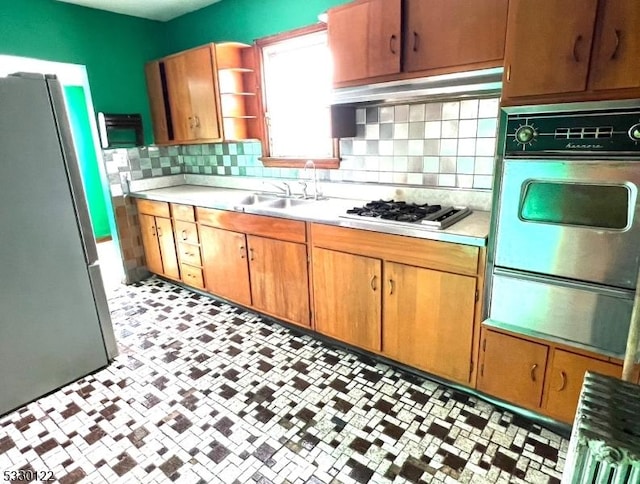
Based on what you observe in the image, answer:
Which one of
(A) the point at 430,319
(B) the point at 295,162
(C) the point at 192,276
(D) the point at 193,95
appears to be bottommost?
(C) the point at 192,276

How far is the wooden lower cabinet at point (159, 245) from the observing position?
3.45m

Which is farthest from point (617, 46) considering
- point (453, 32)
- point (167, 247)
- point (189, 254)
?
point (167, 247)

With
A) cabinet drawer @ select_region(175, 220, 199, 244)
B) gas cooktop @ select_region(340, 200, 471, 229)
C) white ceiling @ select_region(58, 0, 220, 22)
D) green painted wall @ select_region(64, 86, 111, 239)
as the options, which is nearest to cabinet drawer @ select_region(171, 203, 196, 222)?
cabinet drawer @ select_region(175, 220, 199, 244)

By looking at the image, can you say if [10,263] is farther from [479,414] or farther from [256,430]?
[479,414]

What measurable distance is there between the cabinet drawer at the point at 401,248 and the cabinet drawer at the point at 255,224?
15 cm

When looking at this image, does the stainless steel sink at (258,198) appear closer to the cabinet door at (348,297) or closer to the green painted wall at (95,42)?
the cabinet door at (348,297)

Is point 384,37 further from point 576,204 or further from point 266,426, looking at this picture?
point 266,426

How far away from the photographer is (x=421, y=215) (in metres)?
2.04

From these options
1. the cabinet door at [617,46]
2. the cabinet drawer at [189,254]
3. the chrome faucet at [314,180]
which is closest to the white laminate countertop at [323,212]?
the chrome faucet at [314,180]

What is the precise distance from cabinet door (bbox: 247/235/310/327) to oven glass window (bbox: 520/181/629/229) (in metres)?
1.34

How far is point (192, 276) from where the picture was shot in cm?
335

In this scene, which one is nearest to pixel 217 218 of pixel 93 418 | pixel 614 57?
pixel 93 418

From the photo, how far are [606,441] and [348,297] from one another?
4.94 feet

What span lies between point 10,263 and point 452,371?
244 centimetres
